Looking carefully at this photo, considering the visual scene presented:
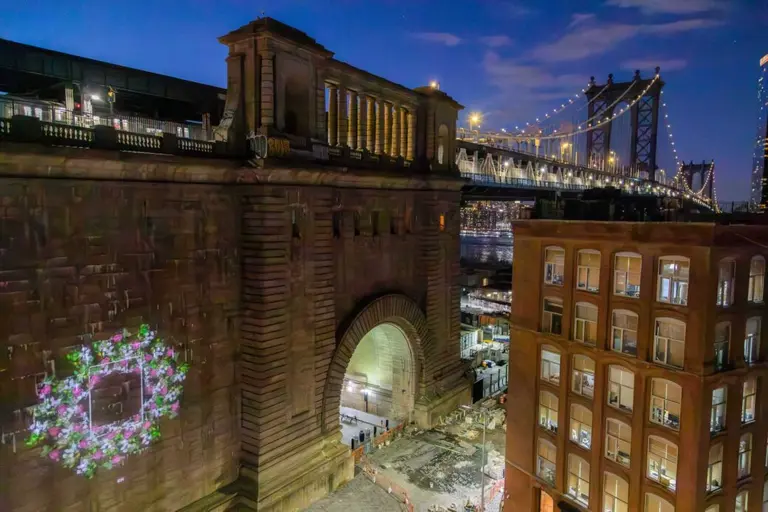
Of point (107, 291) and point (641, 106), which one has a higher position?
point (641, 106)

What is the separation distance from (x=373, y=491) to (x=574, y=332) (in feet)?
36.7

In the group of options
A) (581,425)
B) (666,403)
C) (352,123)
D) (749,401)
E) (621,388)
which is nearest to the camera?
(666,403)

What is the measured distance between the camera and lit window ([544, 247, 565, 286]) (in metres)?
21.1

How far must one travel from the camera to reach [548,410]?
21.7m

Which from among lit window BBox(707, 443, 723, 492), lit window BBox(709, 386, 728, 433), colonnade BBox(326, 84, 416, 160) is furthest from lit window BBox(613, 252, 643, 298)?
colonnade BBox(326, 84, 416, 160)

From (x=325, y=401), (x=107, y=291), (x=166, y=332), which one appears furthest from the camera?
(x=325, y=401)

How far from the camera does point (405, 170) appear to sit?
2836 cm

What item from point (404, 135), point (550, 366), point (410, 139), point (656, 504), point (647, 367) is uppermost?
point (404, 135)

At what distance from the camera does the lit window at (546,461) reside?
70.3ft

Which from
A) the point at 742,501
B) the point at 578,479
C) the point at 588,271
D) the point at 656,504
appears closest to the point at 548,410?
the point at 578,479

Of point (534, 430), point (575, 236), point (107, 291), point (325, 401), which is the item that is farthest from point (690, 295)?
point (107, 291)

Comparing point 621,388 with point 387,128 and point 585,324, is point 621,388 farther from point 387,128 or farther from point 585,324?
point 387,128

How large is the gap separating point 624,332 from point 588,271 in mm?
2561

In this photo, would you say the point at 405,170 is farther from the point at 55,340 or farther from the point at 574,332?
the point at 55,340
